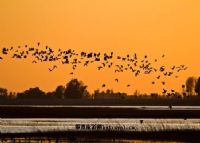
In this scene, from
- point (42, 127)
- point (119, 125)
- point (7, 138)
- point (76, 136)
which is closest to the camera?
point (7, 138)

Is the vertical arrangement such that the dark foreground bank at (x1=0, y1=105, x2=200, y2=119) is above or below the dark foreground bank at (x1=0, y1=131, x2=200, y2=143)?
above

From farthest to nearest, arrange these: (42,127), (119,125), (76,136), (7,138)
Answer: (119,125)
(42,127)
(76,136)
(7,138)

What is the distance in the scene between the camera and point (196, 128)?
69438 millimetres

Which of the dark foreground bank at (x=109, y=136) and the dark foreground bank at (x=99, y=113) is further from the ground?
the dark foreground bank at (x=99, y=113)

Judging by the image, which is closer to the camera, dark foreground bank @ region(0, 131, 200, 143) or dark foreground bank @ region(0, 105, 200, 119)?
dark foreground bank @ region(0, 131, 200, 143)

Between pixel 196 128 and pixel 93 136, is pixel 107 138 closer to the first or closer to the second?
pixel 93 136

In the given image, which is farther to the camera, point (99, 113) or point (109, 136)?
point (99, 113)

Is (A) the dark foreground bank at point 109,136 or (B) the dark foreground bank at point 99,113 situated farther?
(B) the dark foreground bank at point 99,113

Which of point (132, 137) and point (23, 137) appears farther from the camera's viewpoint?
point (132, 137)

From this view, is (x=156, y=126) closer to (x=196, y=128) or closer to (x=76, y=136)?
(x=196, y=128)

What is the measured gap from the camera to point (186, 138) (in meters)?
60.8

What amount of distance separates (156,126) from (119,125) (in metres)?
4.04

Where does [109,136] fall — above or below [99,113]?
below

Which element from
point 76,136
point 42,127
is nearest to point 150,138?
point 76,136
